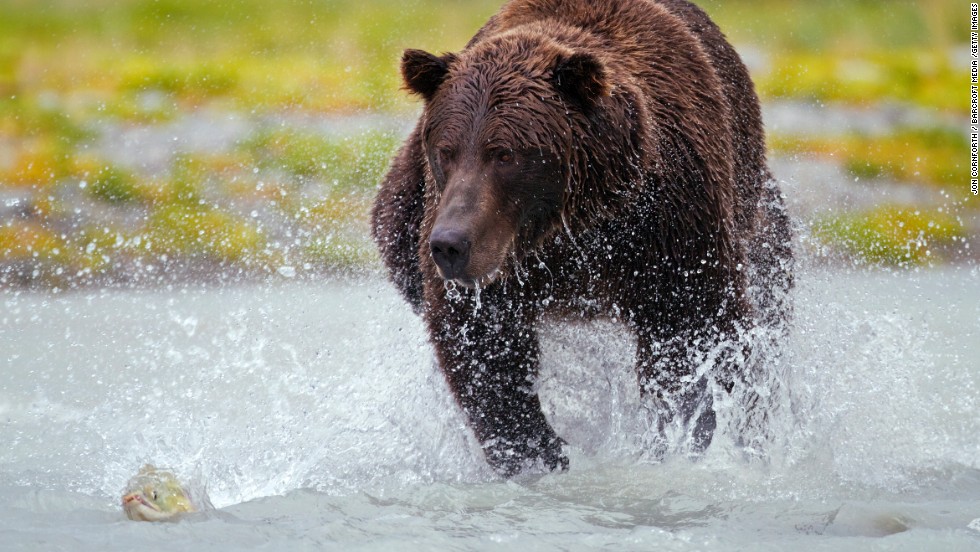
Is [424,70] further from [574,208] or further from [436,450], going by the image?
[436,450]

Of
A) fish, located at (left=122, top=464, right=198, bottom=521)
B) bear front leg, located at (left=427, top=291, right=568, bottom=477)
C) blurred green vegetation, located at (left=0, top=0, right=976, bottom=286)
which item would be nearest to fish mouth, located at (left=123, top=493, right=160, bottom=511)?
fish, located at (left=122, top=464, right=198, bottom=521)

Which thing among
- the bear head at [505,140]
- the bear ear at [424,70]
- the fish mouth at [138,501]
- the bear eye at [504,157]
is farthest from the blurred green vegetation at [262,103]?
the fish mouth at [138,501]

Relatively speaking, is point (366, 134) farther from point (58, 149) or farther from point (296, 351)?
point (296, 351)

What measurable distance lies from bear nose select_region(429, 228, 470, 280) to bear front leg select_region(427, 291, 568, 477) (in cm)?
64

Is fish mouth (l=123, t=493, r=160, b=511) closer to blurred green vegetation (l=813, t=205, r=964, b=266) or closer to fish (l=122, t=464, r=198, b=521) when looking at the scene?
fish (l=122, t=464, r=198, b=521)

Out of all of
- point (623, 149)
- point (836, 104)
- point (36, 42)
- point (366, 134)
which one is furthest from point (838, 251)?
point (36, 42)

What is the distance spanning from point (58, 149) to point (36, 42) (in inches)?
123

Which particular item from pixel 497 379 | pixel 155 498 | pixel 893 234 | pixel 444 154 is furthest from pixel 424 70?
pixel 893 234

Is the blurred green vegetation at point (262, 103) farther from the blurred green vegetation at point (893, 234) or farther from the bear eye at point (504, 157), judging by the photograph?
the bear eye at point (504, 157)

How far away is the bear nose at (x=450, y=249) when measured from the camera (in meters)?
4.68

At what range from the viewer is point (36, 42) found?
52.7 feet

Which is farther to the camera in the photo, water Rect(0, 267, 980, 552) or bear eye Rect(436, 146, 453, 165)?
bear eye Rect(436, 146, 453, 165)

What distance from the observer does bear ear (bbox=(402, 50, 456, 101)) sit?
520 cm

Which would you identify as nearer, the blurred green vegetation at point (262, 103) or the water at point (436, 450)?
the water at point (436, 450)
